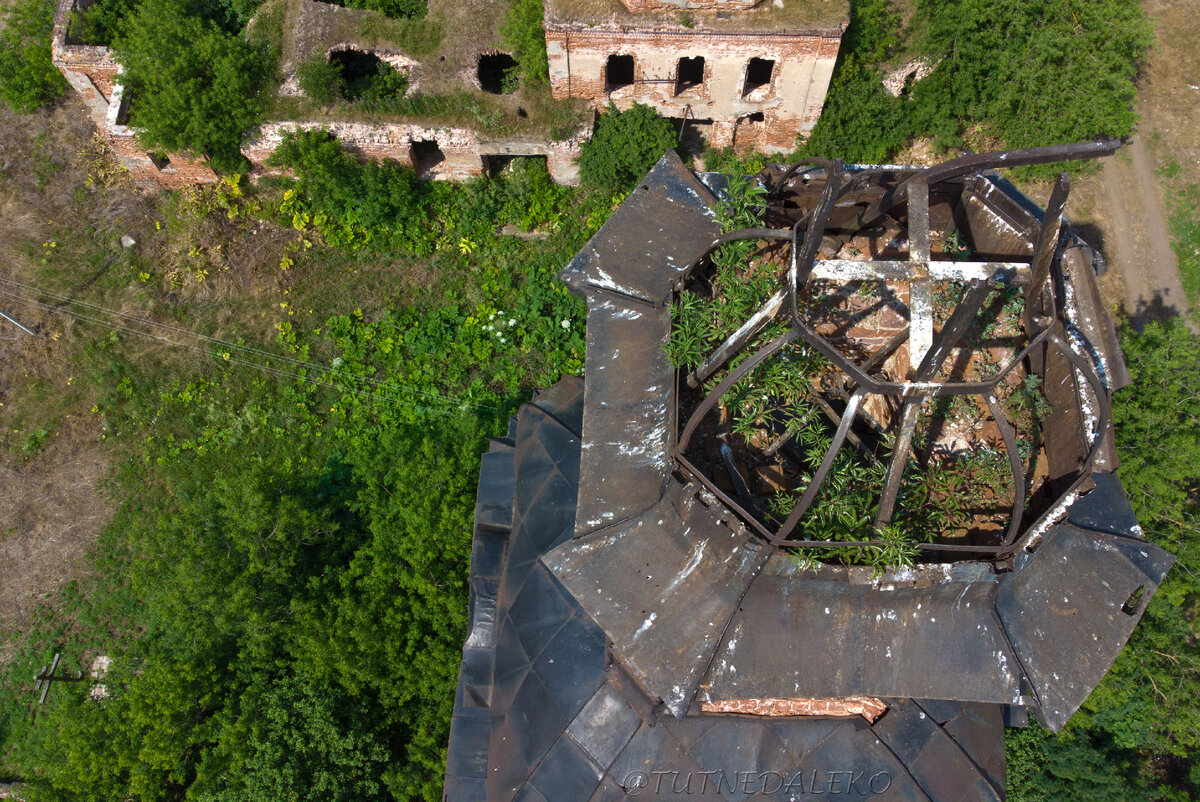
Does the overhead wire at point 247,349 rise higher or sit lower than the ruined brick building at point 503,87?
lower

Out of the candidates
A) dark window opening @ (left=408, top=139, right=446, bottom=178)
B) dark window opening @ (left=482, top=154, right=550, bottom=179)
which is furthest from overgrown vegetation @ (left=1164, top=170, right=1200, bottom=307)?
dark window opening @ (left=408, top=139, right=446, bottom=178)

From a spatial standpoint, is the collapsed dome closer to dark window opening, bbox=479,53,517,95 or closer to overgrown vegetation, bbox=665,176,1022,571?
overgrown vegetation, bbox=665,176,1022,571

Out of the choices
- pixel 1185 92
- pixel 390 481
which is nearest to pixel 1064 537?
pixel 390 481

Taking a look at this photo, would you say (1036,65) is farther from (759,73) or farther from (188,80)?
(188,80)

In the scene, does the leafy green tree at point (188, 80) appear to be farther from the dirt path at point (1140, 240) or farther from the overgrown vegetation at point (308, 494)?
the dirt path at point (1140, 240)

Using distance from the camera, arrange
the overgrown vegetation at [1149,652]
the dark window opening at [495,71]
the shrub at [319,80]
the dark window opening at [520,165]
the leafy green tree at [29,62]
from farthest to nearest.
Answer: the leafy green tree at [29,62] < the dark window opening at [495,71] < the dark window opening at [520,165] < the shrub at [319,80] < the overgrown vegetation at [1149,652]

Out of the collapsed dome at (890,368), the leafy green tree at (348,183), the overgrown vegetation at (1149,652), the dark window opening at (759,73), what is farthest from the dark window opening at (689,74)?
the overgrown vegetation at (1149,652)
